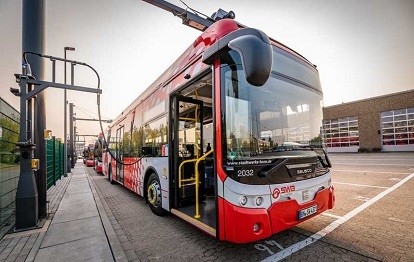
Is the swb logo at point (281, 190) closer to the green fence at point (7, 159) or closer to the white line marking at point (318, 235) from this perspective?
the white line marking at point (318, 235)

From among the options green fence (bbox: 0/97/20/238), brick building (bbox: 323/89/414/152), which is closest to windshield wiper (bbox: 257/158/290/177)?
green fence (bbox: 0/97/20/238)

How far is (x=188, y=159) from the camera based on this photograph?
4.95 meters

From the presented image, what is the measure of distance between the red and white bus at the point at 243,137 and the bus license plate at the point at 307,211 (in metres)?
0.01

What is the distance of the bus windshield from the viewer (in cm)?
304

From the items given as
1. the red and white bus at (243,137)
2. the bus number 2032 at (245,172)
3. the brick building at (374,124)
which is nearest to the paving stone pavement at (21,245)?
the red and white bus at (243,137)

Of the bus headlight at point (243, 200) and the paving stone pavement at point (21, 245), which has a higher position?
the bus headlight at point (243, 200)

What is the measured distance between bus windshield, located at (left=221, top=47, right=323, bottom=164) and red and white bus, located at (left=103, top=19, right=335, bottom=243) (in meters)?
0.01

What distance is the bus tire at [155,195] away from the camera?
5.20 meters

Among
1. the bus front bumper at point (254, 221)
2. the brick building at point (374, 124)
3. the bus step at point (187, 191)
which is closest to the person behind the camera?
the bus front bumper at point (254, 221)

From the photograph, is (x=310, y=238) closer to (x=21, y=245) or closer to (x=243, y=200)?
(x=243, y=200)

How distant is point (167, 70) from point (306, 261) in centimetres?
470

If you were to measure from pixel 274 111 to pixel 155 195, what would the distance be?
11.5ft

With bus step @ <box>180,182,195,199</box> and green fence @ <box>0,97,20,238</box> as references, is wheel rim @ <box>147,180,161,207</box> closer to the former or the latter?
bus step @ <box>180,182,195,199</box>

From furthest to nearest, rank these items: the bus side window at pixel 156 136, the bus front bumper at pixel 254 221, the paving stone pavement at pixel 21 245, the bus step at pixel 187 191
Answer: the bus side window at pixel 156 136 < the bus step at pixel 187 191 < the paving stone pavement at pixel 21 245 < the bus front bumper at pixel 254 221
